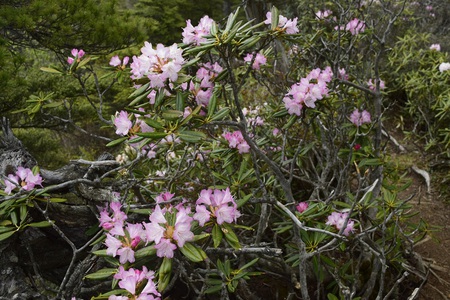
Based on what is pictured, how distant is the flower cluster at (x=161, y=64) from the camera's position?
4.26ft

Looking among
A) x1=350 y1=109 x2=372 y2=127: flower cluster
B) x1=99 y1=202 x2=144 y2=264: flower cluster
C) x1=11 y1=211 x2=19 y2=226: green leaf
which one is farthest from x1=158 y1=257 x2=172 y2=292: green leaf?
x1=350 y1=109 x2=372 y2=127: flower cluster

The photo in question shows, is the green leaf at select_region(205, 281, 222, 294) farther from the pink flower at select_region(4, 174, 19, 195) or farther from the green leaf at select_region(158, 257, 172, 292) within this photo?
the pink flower at select_region(4, 174, 19, 195)

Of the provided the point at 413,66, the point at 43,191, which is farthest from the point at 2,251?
the point at 413,66

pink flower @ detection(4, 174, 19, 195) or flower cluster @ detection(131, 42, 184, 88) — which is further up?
flower cluster @ detection(131, 42, 184, 88)

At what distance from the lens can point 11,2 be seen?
3441 millimetres

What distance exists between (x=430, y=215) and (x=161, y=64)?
312 centimetres

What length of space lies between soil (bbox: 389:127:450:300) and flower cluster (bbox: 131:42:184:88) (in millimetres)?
1581

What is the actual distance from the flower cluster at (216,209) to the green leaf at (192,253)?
0.33ft

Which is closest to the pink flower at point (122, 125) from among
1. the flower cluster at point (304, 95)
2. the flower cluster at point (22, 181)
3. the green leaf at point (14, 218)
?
the flower cluster at point (22, 181)

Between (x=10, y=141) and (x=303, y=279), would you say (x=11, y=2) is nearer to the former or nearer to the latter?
(x=10, y=141)

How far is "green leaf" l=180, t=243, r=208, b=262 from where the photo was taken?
1149 mm

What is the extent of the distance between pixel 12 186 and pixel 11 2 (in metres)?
2.59

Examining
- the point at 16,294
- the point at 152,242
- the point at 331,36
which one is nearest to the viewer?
the point at 152,242

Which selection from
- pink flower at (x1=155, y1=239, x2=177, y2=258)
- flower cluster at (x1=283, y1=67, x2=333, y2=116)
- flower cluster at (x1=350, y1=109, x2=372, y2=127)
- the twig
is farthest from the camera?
the twig
